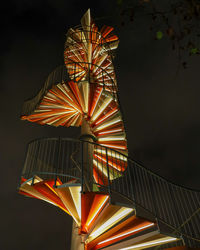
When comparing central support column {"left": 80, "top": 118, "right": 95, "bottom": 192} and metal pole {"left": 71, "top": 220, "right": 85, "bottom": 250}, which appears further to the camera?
central support column {"left": 80, "top": 118, "right": 95, "bottom": 192}

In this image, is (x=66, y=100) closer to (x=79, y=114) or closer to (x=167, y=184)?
(x=79, y=114)

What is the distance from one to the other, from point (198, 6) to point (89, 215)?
3628 mm

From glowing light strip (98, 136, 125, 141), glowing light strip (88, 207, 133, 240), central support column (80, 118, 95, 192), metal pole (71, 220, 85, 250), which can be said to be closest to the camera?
glowing light strip (88, 207, 133, 240)

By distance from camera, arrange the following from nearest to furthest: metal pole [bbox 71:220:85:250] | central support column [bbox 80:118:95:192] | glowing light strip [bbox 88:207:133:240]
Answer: glowing light strip [bbox 88:207:133:240] < metal pole [bbox 71:220:85:250] < central support column [bbox 80:118:95:192]

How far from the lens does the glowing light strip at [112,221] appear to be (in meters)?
3.57

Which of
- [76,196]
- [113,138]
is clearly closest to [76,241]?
[76,196]

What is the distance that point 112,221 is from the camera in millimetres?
3842

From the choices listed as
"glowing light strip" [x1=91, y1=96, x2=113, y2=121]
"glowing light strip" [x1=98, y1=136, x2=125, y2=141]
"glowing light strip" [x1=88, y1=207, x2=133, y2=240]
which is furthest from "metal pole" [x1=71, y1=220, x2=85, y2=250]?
"glowing light strip" [x1=91, y1=96, x2=113, y2=121]

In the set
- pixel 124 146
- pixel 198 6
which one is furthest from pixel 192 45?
pixel 124 146

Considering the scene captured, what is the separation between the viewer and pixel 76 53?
8.50m

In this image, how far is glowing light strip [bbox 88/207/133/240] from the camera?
3.57 m

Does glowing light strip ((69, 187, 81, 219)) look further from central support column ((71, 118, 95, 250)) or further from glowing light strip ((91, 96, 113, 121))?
glowing light strip ((91, 96, 113, 121))

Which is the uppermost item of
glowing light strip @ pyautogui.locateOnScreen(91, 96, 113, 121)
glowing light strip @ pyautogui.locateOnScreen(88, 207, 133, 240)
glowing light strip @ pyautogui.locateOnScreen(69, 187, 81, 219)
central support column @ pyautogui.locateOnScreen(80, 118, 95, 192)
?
glowing light strip @ pyautogui.locateOnScreen(91, 96, 113, 121)

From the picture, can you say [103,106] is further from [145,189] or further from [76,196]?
[76,196]
